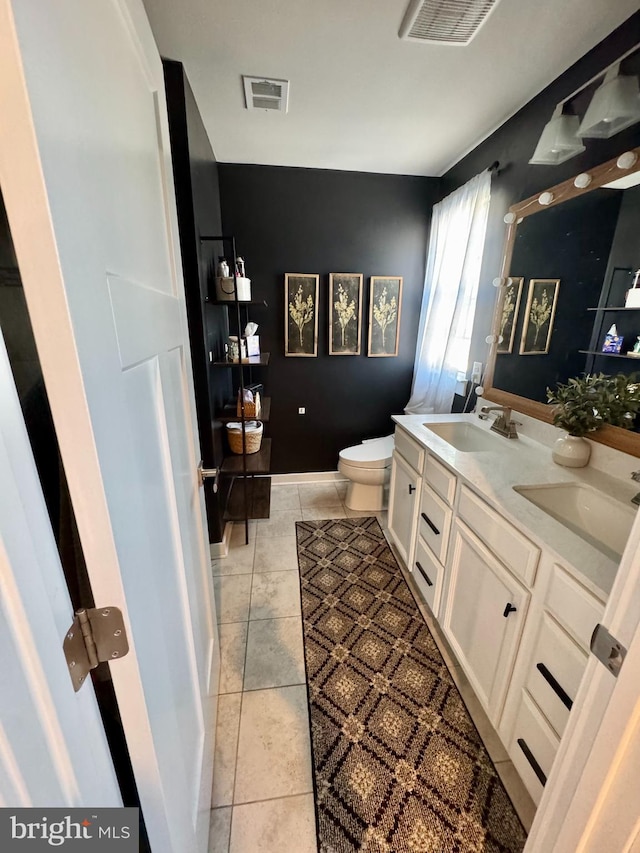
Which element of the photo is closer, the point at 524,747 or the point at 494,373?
the point at 524,747

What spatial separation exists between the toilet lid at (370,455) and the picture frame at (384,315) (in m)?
0.78

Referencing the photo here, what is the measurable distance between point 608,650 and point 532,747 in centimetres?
79

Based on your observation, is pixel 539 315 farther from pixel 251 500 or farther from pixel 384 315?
pixel 251 500

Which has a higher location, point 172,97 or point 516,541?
→ point 172,97

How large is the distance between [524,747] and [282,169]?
11.1 feet

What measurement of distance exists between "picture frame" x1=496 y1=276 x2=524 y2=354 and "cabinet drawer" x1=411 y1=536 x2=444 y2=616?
121 cm

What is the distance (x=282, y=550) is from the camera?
7.73 ft

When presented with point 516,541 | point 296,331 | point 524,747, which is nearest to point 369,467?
point 296,331

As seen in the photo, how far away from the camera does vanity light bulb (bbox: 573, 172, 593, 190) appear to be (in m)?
1.48

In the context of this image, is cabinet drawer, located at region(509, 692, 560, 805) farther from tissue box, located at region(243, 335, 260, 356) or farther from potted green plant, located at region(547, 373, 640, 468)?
tissue box, located at region(243, 335, 260, 356)

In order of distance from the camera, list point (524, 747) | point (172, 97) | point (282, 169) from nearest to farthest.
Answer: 1. point (524, 747)
2. point (172, 97)
3. point (282, 169)

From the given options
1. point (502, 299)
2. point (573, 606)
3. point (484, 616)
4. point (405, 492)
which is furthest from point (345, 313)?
point (573, 606)

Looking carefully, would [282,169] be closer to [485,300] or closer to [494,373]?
[485,300]

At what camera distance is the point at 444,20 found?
1.29 meters
